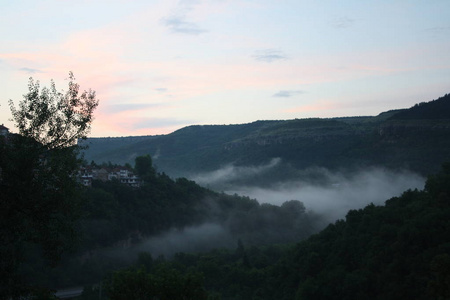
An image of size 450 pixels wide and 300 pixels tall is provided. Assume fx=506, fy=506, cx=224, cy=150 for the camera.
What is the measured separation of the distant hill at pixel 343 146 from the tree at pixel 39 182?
61.0 m

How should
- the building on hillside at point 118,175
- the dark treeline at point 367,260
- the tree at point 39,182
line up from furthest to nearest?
1. the building on hillside at point 118,175
2. the dark treeline at point 367,260
3. the tree at point 39,182

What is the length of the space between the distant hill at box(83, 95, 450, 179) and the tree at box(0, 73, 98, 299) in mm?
60981

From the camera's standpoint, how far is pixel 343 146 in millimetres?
155125

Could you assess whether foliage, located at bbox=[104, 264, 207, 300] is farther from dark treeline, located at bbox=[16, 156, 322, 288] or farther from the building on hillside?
the building on hillside

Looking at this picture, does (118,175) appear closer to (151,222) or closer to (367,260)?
(151,222)

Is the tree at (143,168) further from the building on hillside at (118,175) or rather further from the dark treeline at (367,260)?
the dark treeline at (367,260)

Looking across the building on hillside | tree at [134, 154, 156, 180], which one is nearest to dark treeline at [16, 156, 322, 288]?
tree at [134, 154, 156, 180]

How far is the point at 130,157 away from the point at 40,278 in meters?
141

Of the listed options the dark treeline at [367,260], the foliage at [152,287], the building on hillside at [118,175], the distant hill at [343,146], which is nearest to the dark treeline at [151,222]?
the building on hillside at [118,175]

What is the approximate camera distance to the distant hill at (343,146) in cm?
10550

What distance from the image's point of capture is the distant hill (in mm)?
105500

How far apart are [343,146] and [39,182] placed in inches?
5704

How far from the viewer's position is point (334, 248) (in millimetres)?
42844

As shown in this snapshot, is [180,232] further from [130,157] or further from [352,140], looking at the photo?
[130,157]
